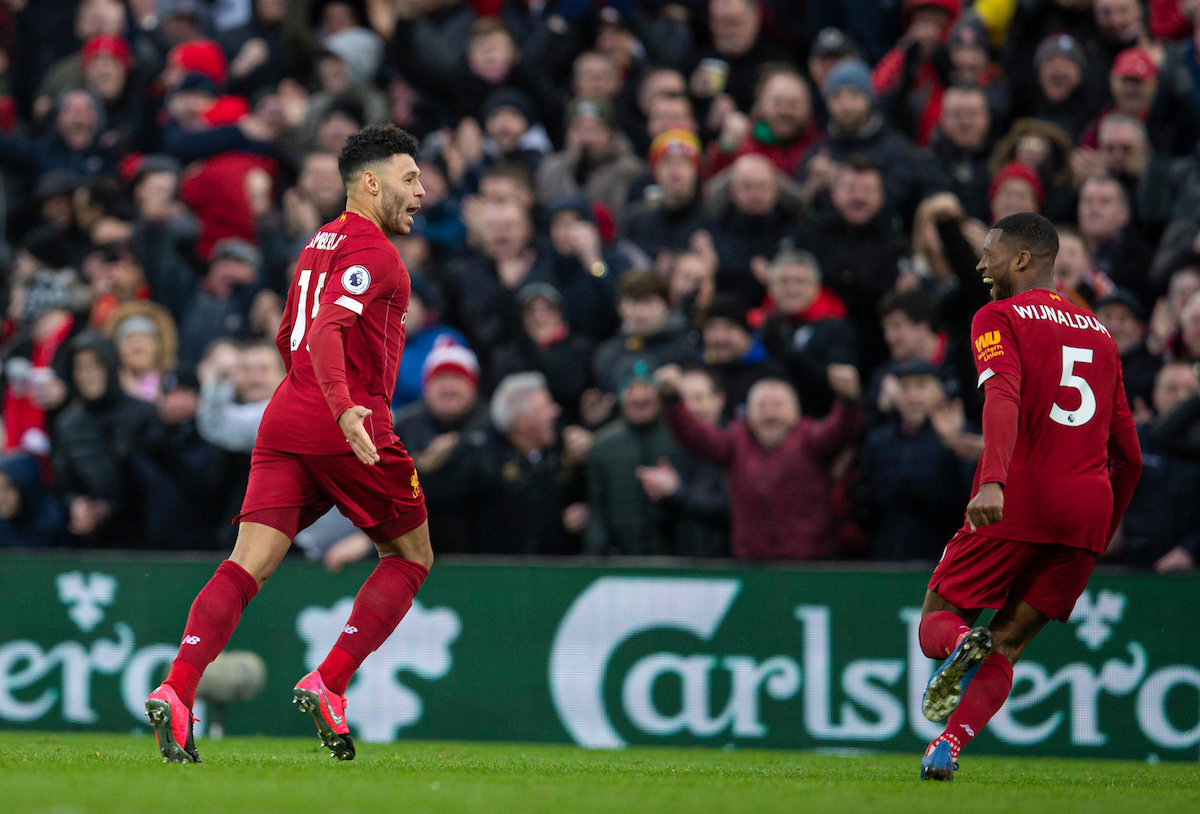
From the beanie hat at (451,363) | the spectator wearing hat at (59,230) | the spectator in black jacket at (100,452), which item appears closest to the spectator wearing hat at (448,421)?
the beanie hat at (451,363)

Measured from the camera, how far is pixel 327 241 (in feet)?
21.0

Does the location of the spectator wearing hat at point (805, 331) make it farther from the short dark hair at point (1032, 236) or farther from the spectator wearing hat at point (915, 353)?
the short dark hair at point (1032, 236)

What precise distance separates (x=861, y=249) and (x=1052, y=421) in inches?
188

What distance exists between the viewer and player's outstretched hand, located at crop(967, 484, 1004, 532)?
5973mm

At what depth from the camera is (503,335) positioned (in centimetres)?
1167

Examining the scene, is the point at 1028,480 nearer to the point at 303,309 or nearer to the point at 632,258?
the point at 303,309

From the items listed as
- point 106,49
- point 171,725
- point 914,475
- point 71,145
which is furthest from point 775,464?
point 106,49

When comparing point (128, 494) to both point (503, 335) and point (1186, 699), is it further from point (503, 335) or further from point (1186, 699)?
Answer: point (1186, 699)

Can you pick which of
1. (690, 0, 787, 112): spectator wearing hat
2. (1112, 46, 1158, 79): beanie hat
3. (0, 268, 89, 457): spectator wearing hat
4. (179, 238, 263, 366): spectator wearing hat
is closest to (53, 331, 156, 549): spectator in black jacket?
(0, 268, 89, 457): spectator wearing hat

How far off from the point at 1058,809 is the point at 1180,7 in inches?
345

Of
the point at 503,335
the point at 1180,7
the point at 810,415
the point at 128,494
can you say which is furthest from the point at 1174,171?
the point at 128,494

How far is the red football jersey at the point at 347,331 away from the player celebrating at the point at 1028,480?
91.2 inches

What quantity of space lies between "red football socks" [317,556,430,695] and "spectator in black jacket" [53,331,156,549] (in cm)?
492

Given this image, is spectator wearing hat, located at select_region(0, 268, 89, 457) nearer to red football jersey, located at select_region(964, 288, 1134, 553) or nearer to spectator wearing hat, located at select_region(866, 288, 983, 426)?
spectator wearing hat, located at select_region(866, 288, 983, 426)
